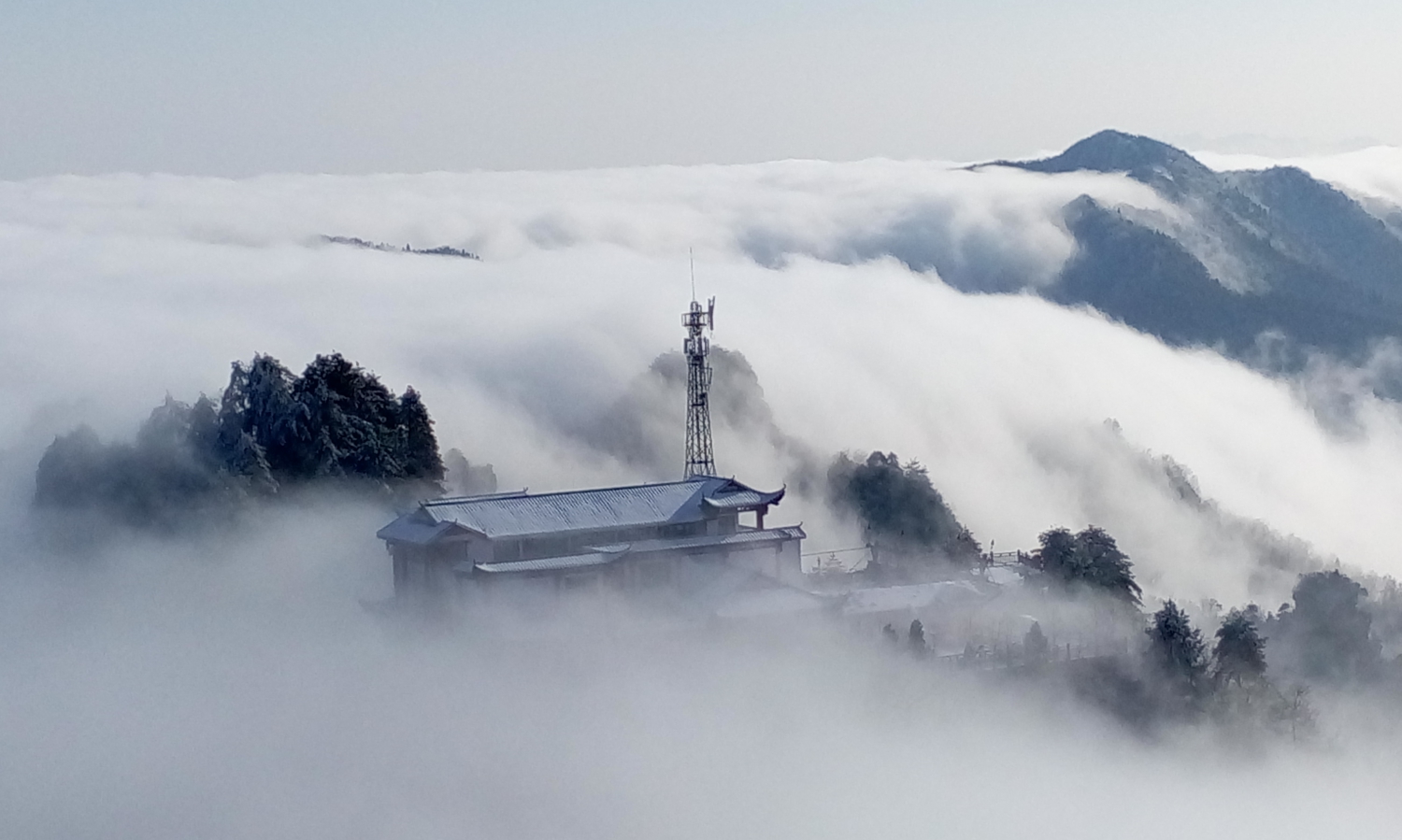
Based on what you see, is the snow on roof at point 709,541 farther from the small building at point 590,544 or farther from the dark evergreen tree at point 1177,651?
the dark evergreen tree at point 1177,651

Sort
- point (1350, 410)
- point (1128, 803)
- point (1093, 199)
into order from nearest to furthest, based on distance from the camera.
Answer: point (1128, 803) < point (1350, 410) < point (1093, 199)

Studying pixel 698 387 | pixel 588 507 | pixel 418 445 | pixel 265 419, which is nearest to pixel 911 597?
pixel 588 507

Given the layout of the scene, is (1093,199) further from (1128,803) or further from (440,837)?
(440,837)

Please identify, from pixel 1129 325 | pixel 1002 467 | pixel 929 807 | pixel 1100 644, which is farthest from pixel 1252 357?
pixel 929 807

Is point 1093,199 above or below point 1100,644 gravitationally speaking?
above

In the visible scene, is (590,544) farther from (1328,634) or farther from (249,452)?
(1328,634)

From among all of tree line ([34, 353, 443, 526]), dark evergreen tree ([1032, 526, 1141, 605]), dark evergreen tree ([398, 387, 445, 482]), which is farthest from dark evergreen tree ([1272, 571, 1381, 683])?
tree line ([34, 353, 443, 526])

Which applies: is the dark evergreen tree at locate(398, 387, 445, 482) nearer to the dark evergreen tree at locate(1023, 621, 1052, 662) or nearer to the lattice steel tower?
the lattice steel tower
